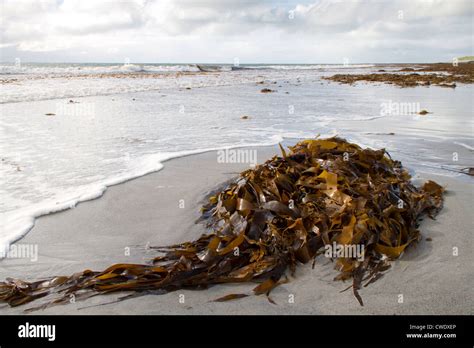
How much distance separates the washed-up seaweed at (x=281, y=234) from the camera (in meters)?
2.23

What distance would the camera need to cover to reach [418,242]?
2613 millimetres

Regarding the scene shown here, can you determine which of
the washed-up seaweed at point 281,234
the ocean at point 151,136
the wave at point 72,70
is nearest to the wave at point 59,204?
the ocean at point 151,136

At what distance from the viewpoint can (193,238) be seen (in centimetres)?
289

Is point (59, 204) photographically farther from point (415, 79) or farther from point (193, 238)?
point (415, 79)

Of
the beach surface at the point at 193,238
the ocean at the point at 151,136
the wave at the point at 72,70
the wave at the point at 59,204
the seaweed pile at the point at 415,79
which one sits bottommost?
the beach surface at the point at 193,238

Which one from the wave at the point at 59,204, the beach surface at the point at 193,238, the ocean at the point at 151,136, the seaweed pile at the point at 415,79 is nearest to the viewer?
the beach surface at the point at 193,238

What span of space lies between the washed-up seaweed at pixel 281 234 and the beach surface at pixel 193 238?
7 centimetres

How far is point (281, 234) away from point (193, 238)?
71 cm

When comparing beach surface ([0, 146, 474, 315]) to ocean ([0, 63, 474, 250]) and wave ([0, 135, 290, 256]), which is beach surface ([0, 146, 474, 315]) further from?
ocean ([0, 63, 474, 250])

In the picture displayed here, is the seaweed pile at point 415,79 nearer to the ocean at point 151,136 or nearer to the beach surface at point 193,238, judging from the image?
the ocean at point 151,136

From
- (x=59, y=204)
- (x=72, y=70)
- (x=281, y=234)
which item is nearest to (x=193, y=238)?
(x=281, y=234)
